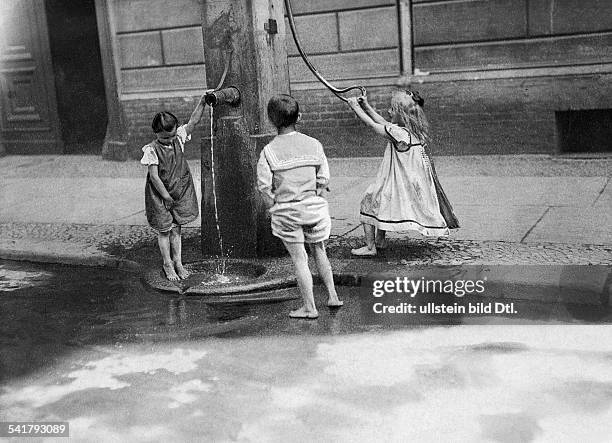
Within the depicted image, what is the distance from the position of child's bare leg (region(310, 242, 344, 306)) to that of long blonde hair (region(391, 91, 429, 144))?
4.76 feet

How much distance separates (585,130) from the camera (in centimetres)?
1063

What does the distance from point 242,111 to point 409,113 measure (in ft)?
4.49

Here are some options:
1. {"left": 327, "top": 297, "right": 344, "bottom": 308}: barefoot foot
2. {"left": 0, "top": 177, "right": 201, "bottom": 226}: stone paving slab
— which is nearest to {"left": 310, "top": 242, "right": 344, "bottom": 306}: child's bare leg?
{"left": 327, "top": 297, "right": 344, "bottom": 308}: barefoot foot

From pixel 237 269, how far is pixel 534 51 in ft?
19.4

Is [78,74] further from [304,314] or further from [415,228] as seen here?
[304,314]

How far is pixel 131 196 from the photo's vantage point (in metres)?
9.80

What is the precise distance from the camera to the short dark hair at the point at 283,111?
5047mm

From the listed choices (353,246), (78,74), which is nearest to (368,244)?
(353,246)

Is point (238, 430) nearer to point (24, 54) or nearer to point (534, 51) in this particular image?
point (534, 51)

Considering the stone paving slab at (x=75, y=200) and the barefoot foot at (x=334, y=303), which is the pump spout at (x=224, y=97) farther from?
the stone paving slab at (x=75, y=200)

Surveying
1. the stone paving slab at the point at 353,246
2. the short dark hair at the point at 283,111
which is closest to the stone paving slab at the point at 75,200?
the stone paving slab at the point at 353,246

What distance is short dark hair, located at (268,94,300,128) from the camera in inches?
199

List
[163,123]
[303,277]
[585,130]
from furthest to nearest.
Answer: [585,130], [163,123], [303,277]

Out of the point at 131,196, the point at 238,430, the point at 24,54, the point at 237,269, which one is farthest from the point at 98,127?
the point at 238,430
